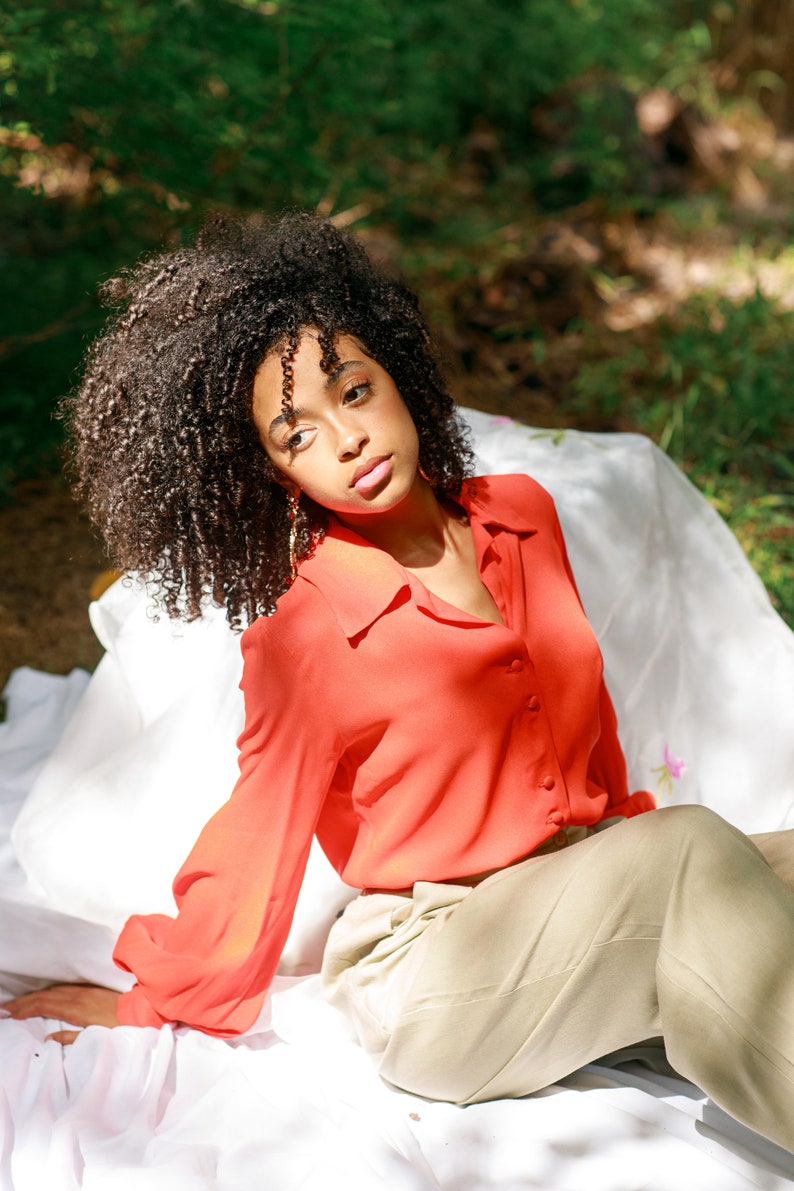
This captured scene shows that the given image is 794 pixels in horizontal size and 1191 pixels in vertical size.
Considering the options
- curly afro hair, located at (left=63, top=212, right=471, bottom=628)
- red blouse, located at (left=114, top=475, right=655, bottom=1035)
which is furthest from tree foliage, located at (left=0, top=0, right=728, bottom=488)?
red blouse, located at (left=114, top=475, right=655, bottom=1035)

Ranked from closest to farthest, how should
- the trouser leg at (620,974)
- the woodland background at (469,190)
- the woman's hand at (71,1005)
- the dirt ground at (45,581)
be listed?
the trouser leg at (620,974)
the woman's hand at (71,1005)
the dirt ground at (45,581)
the woodland background at (469,190)

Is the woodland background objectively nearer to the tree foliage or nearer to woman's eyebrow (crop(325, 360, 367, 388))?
the tree foliage

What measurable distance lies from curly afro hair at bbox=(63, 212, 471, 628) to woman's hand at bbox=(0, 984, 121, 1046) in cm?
71

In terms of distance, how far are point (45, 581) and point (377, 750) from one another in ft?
6.62

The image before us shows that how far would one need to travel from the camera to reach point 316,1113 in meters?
1.81

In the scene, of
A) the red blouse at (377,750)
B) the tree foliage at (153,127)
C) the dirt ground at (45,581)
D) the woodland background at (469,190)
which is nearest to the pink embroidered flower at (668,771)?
the red blouse at (377,750)

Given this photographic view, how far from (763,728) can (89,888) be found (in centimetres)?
138

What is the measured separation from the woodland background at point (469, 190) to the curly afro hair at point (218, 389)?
11.8 inches

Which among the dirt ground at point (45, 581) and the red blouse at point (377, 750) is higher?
the red blouse at point (377, 750)

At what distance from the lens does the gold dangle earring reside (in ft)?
5.67

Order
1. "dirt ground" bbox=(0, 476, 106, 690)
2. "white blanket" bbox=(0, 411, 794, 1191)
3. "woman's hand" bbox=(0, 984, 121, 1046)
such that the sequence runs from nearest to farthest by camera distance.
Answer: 1. "white blanket" bbox=(0, 411, 794, 1191)
2. "woman's hand" bbox=(0, 984, 121, 1046)
3. "dirt ground" bbox=(0, 476, 106, 690)

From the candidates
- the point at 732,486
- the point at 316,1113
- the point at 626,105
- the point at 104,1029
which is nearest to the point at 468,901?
the point at 316,1113

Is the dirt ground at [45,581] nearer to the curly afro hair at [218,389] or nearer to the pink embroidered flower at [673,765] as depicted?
the curly afro hair at [218,389]

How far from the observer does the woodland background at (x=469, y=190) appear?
3.29 meters
